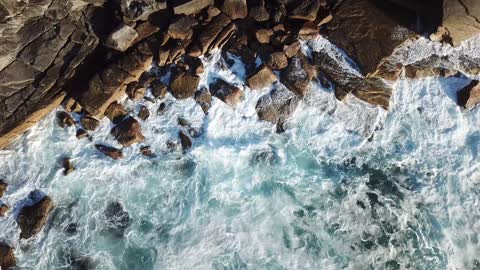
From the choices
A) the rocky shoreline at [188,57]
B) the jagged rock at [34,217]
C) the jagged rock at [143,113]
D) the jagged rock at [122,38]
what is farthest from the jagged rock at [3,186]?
the jagged rock at [122,38]

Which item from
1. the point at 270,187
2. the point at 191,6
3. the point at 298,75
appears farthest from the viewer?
the point at 298,75

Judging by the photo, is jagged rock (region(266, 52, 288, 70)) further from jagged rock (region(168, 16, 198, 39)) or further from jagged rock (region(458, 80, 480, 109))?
jagged rock (region(458, 80, 480, 109))

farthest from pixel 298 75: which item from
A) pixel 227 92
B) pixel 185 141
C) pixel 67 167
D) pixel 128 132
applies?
pixel 67 167

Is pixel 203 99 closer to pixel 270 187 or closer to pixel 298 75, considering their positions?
pixel 298 75

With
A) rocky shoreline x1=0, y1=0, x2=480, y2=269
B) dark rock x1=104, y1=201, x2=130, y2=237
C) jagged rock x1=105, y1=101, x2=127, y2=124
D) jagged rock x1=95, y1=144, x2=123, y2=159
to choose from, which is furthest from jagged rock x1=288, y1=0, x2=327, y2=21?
dark rock x1=104, y1=201, x2=130, y2=237

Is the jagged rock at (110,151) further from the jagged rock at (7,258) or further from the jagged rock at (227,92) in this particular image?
the jagged rock at (7,258)

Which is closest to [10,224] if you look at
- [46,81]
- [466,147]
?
[46,81]

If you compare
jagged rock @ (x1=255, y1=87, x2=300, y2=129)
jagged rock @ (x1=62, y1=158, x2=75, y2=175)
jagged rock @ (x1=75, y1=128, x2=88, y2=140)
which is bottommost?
jagged rock @ (x1=62, y1=158, x2=75, y2=175)
